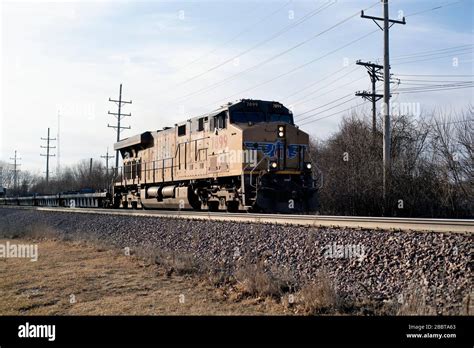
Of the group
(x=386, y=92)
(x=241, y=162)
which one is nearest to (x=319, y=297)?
(x=241, y=162)

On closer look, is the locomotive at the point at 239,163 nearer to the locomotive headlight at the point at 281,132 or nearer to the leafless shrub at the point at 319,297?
the locomotive headlight at the point at 281,132

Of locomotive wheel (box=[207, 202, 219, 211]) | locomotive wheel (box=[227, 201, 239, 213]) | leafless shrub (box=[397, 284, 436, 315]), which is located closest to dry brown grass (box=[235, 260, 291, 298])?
leafless shrub (box=[397, 284, 436, 315])

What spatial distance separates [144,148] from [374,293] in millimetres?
20265

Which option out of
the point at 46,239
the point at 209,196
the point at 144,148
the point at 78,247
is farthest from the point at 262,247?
the point at 144,148

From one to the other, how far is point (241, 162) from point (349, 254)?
7.65 metres

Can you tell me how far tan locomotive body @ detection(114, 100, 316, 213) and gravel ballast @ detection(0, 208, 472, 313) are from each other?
3134 millimetres

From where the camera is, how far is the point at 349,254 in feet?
25.6

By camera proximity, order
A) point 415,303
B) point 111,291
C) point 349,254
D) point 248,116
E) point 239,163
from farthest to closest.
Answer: point 248,116
point 239,163
point 111,291
point 349,254
point 415,303

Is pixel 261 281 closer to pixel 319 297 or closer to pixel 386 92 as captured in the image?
pixel 319 297

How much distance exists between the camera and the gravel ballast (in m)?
6.19

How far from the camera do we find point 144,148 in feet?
82.6

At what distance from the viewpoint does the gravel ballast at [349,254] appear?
20.3 ft

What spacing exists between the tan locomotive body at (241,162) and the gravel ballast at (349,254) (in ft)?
10.3
